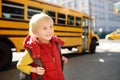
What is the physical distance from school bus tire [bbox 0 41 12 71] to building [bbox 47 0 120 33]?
54.1 m

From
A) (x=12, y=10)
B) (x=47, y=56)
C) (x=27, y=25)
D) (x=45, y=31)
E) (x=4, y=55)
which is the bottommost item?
(x=4, y=55)

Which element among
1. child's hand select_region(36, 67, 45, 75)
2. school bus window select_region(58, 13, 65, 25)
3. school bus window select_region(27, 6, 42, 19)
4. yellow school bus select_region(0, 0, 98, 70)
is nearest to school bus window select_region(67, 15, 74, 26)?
yellow school bus select_region(0, 0, 98, 70)

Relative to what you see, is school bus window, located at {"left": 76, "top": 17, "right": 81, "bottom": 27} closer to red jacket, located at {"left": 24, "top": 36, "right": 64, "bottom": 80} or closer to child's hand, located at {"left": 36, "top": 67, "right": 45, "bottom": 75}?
red jacket, located at {"left": 24, "top": 36, "right": 64, "bottom": 80}

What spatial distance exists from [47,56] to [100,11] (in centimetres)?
6651

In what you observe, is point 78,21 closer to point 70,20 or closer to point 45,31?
point 70,20

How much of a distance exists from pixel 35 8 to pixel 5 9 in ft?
5.42

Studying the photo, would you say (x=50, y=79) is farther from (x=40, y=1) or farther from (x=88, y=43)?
(x=88, y=43)

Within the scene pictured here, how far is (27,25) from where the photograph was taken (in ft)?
29.2

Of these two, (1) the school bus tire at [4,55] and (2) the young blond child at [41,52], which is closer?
(2) the young blond child at [41,52]

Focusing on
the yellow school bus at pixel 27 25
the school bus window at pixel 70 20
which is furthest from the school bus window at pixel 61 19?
the school bus window at pixel 70 20

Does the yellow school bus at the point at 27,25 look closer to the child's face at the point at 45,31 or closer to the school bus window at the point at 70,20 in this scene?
the school bus window at the point at 70,20

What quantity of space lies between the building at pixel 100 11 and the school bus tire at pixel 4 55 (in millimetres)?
54132

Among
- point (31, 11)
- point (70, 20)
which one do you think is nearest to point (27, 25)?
point (31, 11)

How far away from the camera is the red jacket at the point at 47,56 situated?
7.96 feet
